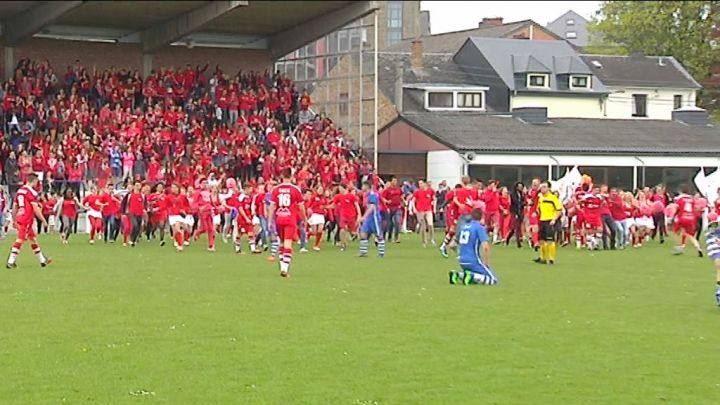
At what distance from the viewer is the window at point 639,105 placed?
75.9 m

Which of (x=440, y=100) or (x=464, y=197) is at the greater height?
(x=440, y=100)

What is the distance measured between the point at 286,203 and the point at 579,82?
53118 mm

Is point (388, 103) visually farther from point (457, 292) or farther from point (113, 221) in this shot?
point (457, 292)

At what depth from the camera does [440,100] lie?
222 feet

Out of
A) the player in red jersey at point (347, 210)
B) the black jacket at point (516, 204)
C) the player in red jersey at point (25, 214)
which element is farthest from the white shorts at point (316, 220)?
the player in red jersey at point (25, 214)

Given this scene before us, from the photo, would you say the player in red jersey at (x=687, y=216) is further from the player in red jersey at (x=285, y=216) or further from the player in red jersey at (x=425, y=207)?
the player in red jersey at (x=285, y=216)

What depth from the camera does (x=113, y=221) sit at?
35.0 m

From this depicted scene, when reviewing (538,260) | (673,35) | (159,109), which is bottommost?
(538,260)

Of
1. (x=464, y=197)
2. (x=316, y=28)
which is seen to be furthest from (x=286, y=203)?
(x=316, y=28)

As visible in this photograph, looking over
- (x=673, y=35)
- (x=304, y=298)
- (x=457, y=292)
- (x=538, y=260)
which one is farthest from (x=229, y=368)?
(x=673, y=35)

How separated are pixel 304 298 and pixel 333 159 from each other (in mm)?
29416

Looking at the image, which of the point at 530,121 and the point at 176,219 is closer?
the point at 176,219

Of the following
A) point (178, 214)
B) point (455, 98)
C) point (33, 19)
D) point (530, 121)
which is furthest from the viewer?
point (455, 98)

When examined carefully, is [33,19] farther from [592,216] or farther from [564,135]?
[564,135]
